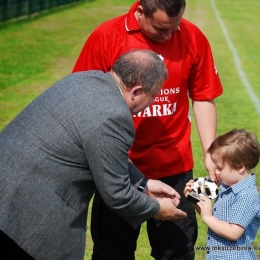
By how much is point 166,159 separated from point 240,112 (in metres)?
8.19

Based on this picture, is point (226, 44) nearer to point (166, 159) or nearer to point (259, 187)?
point (259, 187)

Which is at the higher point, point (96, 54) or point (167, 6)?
point (167, 6)

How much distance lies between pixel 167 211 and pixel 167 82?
1.08 meters

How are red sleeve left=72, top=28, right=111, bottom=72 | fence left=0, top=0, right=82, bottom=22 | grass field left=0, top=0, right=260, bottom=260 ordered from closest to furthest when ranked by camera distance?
red sleeve left=72, top=28, right=111, bottom=72
grass field left=0, top=0, right=260, bottom=260
fence left=0, top=0, right=82, bottom=22

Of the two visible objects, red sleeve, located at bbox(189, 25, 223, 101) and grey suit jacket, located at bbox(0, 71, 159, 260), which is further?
red sleeve, located at bbox(189, 25, 223, 101)

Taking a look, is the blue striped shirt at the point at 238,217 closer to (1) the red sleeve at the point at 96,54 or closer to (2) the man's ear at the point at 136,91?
(2) the man's ear at the point at 136,91

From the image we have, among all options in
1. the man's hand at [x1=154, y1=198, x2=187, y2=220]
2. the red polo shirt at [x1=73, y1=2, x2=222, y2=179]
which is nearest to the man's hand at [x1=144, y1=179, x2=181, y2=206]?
the man's hand at [x1=154, y1=198, x2=187, y2=220]

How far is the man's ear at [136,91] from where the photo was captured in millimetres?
4801

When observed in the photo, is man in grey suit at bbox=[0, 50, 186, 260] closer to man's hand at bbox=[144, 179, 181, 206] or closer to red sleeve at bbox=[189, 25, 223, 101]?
man's hand at bbox=[144, 179, 181, 206]

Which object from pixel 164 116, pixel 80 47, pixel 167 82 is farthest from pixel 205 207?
pixel 80 47

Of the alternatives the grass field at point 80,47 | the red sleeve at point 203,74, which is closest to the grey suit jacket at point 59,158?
the red sleeve at point 203,74

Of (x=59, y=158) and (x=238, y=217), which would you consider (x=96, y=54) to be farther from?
(x=238, y=217)

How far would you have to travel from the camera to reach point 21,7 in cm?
3078

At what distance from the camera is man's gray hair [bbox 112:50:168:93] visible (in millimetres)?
4781
